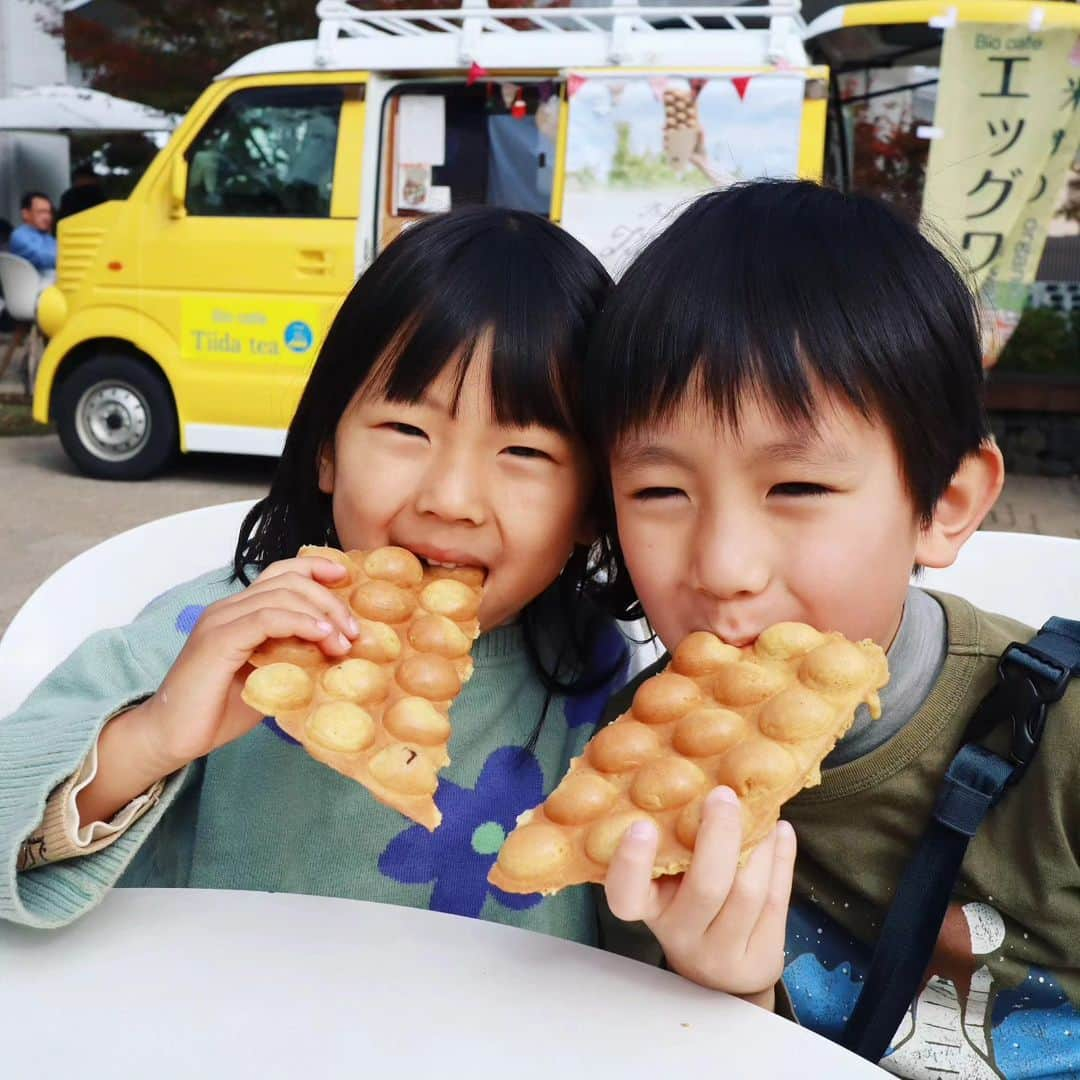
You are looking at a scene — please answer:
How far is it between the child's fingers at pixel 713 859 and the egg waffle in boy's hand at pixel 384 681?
238mm

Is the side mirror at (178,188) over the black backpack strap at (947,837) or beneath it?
over

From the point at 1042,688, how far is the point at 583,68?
571 cm

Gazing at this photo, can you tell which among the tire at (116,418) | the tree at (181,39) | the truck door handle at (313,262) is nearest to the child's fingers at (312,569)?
the truck door handle at (313,262)

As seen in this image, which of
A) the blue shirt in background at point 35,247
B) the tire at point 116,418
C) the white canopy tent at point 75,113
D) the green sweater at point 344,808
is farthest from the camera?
the white canopy tent at point 75,113

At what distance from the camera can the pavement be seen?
604cm

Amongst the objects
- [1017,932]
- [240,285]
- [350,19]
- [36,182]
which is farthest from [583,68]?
[36,182]

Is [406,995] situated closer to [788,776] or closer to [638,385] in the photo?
[788,776]

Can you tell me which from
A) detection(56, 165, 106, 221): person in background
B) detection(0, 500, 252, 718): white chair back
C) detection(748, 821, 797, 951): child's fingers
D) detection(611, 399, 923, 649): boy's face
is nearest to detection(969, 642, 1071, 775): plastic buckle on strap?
detection(611, 399, 923, 649): boy's face

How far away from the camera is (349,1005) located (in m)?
0.98

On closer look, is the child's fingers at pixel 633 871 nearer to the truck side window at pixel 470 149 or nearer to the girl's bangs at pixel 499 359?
the girl's bangs at pixel 499 359

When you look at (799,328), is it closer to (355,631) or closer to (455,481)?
(455,481)

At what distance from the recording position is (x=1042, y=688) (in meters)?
1.37

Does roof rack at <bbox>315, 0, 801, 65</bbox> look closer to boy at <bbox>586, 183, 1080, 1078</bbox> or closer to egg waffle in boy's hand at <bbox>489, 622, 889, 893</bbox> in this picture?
boy at <bbox>586, 183, 1080, 1078</bbox>

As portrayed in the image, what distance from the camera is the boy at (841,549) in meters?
1.25
